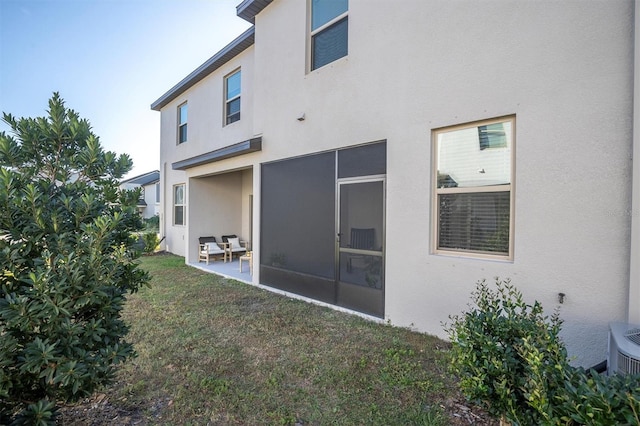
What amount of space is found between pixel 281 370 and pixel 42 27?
30.7ft

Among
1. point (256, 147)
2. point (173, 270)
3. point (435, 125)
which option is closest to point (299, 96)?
point (256, 147)

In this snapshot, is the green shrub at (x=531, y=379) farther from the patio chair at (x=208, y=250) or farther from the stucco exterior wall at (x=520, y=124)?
the patio chair at (x=208, y=250)

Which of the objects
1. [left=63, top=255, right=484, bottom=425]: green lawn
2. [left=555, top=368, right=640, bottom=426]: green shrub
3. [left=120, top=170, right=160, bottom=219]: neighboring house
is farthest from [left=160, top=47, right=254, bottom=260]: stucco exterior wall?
[left=120, top=170, right=160, bottom=219]: neighboring house

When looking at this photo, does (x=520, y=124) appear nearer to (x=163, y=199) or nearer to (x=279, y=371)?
(x=279, y=371)

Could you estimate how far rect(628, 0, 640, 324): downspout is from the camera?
113 inches

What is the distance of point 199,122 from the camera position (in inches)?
432

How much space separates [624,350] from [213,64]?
11.1m

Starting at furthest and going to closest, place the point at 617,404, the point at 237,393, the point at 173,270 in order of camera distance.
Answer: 1. the point at 173,270
2. the point at 237,393
3. the point at 617,404

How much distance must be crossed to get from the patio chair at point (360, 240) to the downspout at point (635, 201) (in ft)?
10.1

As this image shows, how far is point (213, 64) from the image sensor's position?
387 inches

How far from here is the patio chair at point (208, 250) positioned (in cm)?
1049

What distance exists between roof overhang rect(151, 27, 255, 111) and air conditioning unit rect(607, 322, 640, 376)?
910cm

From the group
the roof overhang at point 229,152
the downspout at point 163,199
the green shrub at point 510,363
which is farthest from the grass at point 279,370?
the downspout at point 163,199

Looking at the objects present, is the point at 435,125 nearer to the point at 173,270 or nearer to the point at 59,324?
the point at 59,324
